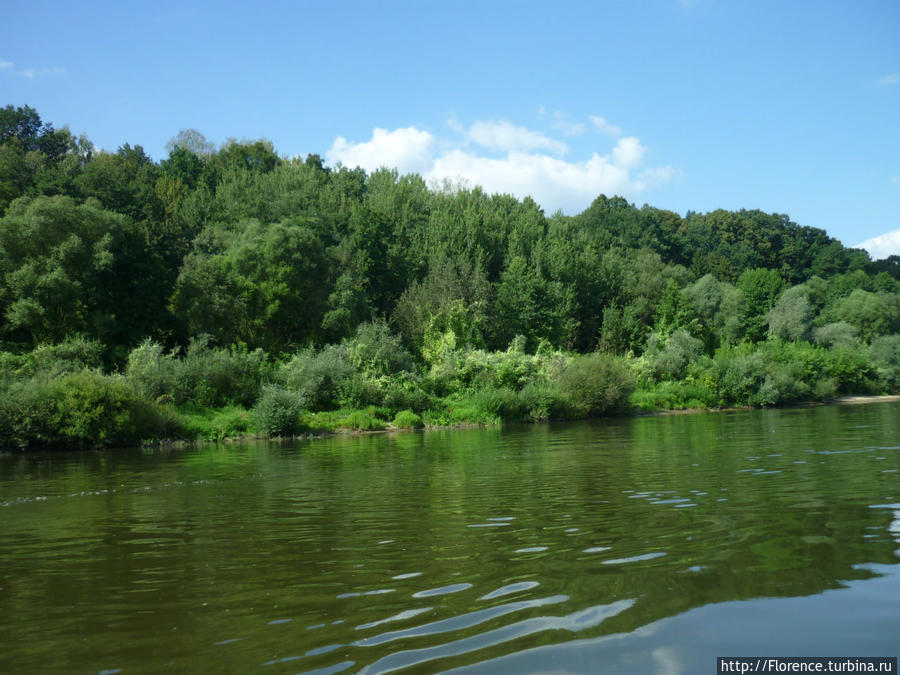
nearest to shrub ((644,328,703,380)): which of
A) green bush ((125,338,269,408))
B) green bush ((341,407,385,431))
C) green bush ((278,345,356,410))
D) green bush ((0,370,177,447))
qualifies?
green bush ((341,407,385,431))

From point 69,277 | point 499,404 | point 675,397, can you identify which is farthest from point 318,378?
point 675,397

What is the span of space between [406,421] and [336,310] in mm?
19186

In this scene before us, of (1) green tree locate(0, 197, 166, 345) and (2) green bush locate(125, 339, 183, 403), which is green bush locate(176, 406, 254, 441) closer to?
(2) green bush locate(125, 339, 183, 403)

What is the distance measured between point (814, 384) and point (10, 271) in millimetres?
63360

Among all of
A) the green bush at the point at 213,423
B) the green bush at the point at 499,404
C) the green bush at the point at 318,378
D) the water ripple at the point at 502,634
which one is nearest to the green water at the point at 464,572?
the water ripple at the point at 502,634

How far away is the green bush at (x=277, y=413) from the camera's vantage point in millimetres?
35781

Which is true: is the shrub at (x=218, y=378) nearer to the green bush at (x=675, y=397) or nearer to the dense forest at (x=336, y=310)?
the dense forest at (x=336, y=310)

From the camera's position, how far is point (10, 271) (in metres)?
45.2

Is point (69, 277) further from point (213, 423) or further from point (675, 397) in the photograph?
point (675, 397)

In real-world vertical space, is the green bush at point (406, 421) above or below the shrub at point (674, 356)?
below

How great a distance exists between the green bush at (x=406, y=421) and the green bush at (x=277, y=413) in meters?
6.38

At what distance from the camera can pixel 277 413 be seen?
117 feet

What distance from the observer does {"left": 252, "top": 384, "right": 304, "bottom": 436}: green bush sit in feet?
117

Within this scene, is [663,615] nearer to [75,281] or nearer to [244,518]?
[244,518]
